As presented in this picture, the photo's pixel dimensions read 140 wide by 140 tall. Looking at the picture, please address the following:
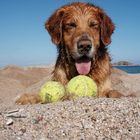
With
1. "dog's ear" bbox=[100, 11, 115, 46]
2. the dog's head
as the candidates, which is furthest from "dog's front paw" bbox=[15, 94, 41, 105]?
"dog's ear" bbox=[100, 11, 115, 46]

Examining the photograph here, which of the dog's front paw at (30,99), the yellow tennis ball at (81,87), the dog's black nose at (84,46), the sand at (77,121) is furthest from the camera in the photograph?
the dog's black nose at (84,46)

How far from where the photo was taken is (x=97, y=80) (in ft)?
28.5

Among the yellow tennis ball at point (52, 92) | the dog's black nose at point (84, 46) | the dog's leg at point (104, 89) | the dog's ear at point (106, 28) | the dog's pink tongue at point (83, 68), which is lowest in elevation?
the dog's leg at point (104, 89)

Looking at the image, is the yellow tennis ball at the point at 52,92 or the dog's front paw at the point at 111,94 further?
the dog's front paw at the point at 111,94

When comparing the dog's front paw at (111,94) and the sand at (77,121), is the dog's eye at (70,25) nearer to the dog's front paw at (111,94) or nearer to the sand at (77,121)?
the dog's front paw at (111,94)

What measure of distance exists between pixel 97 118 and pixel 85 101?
2.56 ft

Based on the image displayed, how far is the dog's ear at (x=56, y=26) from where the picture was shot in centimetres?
893

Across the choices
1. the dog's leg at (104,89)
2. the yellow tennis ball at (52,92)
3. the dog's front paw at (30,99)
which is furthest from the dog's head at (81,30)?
the yellow tennis ball at (52,92)

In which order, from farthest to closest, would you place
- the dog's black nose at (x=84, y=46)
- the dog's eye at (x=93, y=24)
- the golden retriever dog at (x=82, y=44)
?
the dog's eye at (x=93, y=24)
the golden retriever dog at (x=82, y=44)
the dog's black nose at (x=84, y=46)

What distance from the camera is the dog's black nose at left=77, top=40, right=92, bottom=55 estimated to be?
7.93 m

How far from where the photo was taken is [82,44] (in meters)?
8.00

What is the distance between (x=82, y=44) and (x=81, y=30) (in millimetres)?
484

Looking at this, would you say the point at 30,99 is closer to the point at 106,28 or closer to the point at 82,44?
the point at 82,44

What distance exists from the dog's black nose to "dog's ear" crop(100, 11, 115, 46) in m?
0.70
